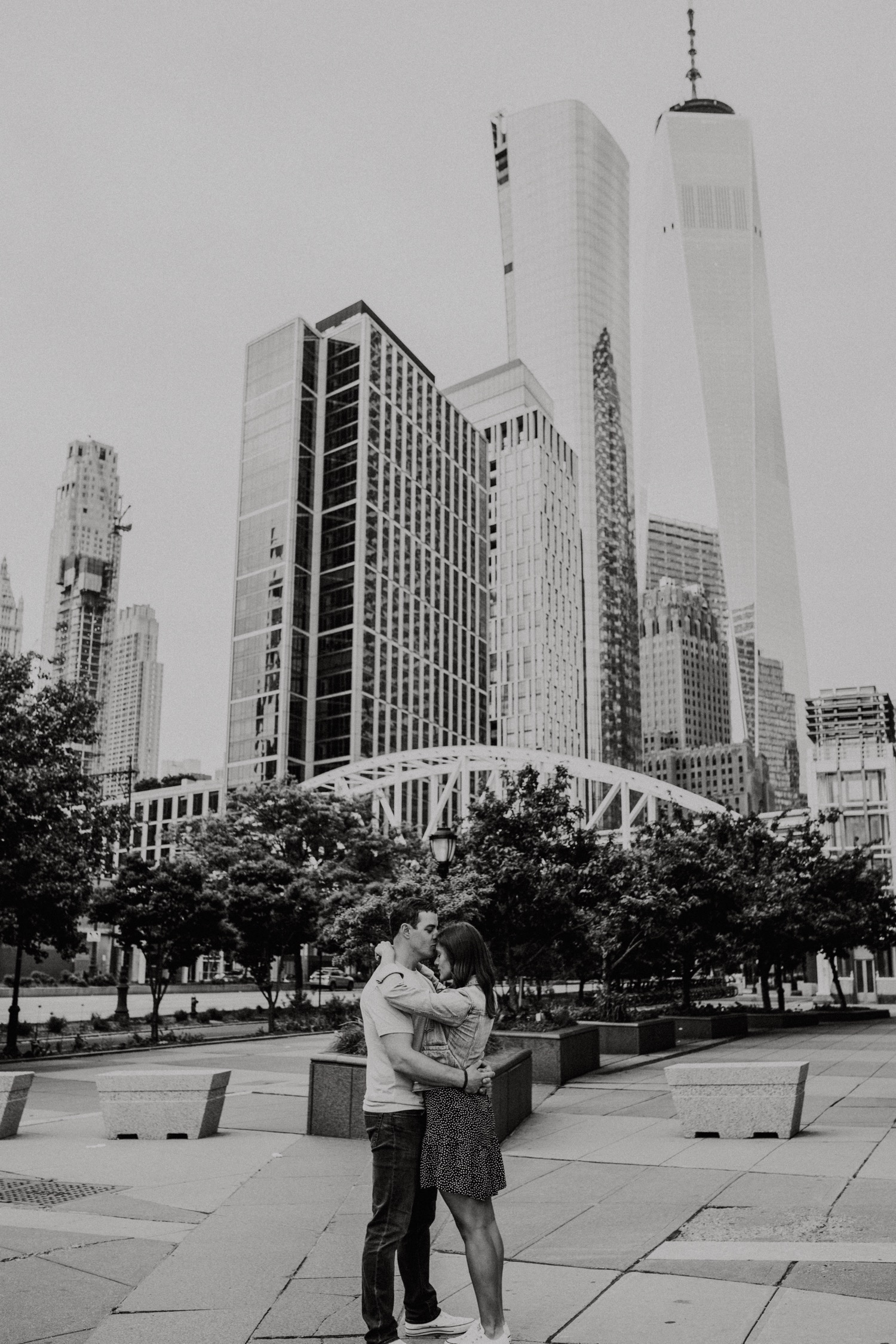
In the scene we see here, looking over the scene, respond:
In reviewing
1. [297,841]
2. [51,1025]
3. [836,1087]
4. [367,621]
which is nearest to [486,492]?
[367,621]

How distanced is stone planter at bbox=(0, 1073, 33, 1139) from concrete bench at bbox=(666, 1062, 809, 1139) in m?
6.20

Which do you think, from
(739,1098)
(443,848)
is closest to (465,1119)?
(739,1098)

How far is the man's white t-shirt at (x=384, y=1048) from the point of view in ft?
17.2

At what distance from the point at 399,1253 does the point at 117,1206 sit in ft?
12.0

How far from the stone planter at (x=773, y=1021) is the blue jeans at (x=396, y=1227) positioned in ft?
81.9

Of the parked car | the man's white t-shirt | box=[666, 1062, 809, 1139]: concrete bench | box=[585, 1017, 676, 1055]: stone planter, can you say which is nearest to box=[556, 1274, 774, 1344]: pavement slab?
the man's white t-shirt

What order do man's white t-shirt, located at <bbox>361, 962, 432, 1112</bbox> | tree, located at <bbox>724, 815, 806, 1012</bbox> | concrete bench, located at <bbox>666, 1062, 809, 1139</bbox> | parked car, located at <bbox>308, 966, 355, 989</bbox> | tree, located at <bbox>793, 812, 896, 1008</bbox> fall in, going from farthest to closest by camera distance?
parked car, located at <bbox>308, 966, 355, 989</bbox> → tree, located at <bbox>793, 812, 896, 1008</bbox> → tree, located at <bbox>724, 815, 806, 1012</bbox> → concrete bench, located at <bbox>666, 1062, 809, 1139</bbox> → man's white t-shirt, located at <bbox>361, 962, 432, 1112</bbox>

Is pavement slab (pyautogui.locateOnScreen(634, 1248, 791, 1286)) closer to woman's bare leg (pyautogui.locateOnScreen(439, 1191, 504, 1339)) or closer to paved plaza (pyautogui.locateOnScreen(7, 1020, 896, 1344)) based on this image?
paved plaza (pyautogui.locateOnScreen(7, 1020, 896, 1344))

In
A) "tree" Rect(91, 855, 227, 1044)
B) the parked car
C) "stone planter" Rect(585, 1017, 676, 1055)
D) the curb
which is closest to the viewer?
"stone planter" Rect(585, 1017, 676, 1055)

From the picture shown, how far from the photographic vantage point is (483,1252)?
4.94 m

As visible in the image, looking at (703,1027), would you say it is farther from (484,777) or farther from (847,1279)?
(484,777)

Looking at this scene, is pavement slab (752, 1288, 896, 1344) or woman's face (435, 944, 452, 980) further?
woman's face (435, 944, 452, 980)

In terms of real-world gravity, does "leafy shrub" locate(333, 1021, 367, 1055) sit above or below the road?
above

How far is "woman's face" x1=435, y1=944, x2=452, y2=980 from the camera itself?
5.31 m
